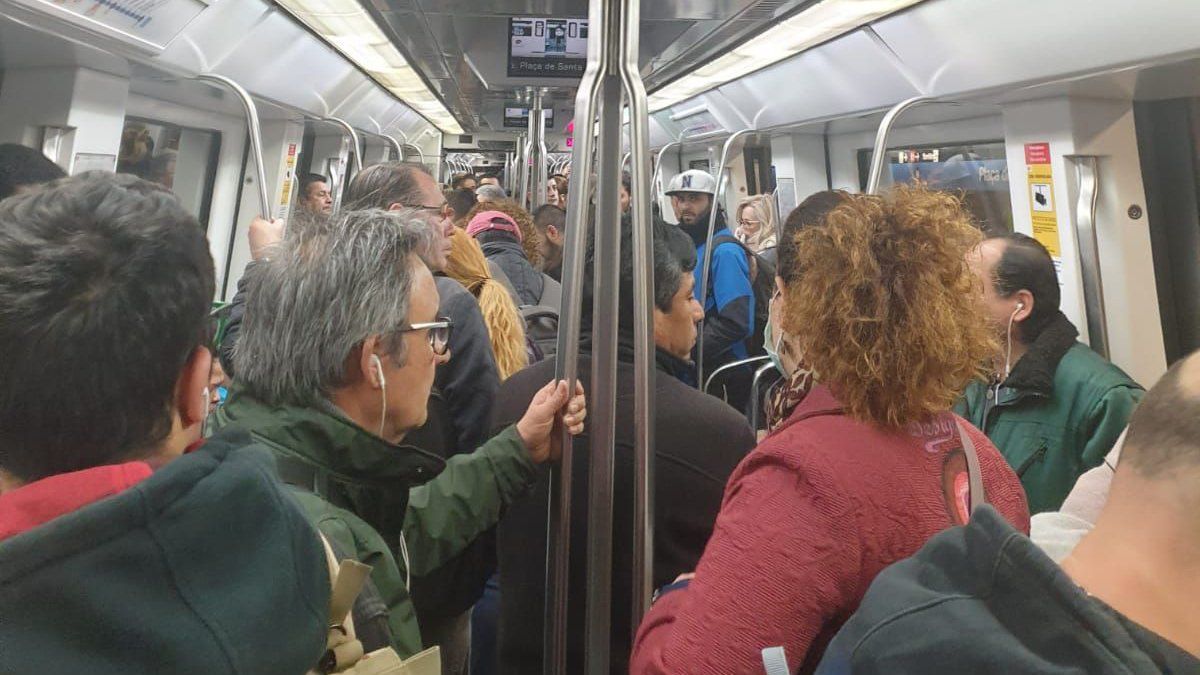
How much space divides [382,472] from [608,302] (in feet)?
1.74

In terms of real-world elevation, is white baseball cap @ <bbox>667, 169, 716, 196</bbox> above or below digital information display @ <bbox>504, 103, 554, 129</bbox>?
below

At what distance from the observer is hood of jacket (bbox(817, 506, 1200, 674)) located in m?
0.65

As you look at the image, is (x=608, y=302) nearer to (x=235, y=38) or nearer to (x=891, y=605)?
(x=891, y=605)

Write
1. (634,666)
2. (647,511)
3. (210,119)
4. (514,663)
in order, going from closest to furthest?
(634,666) < (647,511) < (514,663) < (210,119)

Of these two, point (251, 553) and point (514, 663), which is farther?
point (514, 663)

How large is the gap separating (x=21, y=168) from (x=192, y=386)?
7.33ft

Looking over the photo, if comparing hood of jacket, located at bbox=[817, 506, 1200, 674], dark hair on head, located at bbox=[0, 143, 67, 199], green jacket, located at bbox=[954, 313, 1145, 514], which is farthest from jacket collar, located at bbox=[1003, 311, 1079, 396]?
dark hair on head, located at bbox=[0, 143, 67, 199]

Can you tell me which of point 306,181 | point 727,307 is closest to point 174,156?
point 306,181

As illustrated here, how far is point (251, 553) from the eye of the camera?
0.74m

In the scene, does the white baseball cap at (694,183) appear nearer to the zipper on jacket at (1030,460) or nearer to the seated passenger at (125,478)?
the zipper on jacket at (1030,460)

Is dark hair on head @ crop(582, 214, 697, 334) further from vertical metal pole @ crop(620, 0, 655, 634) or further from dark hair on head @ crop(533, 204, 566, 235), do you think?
dark hair on head @ crop(533, 204, 566, 235)

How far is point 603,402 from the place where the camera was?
153cm

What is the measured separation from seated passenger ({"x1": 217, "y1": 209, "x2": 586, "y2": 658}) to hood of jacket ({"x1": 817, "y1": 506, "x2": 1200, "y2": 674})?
26.8 inches

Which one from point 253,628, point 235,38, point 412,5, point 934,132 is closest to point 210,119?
point 235,38
